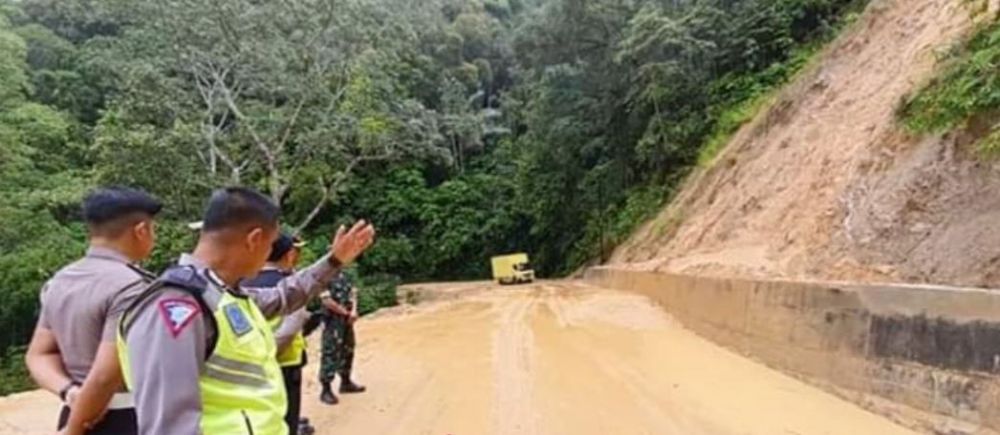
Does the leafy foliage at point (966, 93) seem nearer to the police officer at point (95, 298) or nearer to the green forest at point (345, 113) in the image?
the police officer at point (95, 298)

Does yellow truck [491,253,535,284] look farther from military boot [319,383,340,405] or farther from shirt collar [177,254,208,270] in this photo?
shirt collar [177,254,208,270]

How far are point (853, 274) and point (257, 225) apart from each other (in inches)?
325

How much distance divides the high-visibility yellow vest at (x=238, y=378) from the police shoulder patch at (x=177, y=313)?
57mm

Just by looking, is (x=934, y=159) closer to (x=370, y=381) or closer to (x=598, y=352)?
(x=598, y=352)

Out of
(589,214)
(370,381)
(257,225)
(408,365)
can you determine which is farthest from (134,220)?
(589,214)

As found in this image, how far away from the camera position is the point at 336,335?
7023 millimetres

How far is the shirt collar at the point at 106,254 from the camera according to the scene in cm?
244

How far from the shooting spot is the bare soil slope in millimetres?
7801

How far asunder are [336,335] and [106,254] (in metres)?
4.69

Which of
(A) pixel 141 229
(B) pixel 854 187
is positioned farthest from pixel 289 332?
(B) pixel 854 187

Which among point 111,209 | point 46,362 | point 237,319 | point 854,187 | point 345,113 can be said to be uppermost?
point 345,113

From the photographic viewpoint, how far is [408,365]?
9461 mm

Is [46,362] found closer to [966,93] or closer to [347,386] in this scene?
[347,386]

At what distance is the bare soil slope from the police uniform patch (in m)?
6.73
